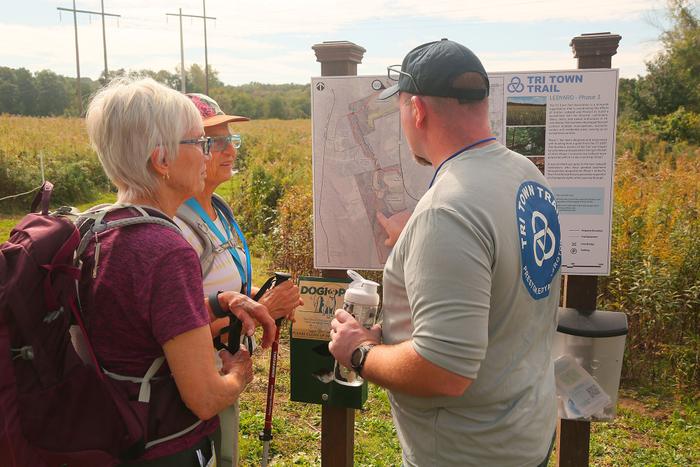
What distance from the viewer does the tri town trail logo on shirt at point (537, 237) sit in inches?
65.7

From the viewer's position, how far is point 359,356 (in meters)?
1.81

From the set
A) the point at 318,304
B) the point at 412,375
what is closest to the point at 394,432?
the point at 318,304

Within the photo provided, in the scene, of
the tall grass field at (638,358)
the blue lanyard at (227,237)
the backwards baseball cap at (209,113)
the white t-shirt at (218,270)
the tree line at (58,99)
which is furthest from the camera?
the tree line at (58,99)

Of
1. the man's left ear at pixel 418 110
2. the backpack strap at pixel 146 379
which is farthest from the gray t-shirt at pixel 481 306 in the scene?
the backpack strap at pixel 146 379

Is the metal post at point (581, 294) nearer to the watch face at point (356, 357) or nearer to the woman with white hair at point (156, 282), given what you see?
the watch face at point (356, 357)

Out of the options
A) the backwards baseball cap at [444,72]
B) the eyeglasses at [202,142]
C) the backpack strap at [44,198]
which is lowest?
the backpack strap at [44,198]

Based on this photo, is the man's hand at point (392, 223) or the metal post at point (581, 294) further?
the man's hand at point (392, 223)

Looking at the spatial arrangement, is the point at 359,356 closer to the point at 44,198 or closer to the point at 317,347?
the point at 44,198

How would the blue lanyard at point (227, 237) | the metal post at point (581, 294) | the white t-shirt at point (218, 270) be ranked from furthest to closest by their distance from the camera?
the metal post at point (581, 294) < the blue lanyard at point (227, 237) < the white t-shirt at point (218, 270)

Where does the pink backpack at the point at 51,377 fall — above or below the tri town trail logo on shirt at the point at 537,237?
below

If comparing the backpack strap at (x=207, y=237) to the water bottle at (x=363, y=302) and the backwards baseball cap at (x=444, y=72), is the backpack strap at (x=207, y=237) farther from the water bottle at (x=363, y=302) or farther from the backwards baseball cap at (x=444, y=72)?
the backwards baseball cap at (x=444, y=72)

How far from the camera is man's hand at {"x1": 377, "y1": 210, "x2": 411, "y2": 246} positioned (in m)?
2.80

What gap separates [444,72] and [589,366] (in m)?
1.71

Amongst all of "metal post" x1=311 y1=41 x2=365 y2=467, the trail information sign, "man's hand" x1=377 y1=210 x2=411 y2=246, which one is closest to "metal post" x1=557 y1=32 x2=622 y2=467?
the trail information sign
